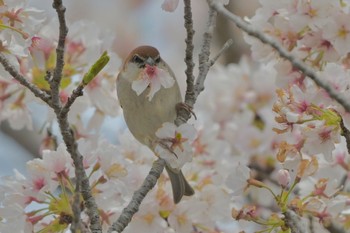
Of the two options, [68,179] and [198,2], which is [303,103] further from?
[198,2]

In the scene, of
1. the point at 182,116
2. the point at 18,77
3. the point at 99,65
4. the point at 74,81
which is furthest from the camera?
the point at 74,81

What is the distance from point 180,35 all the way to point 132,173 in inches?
203

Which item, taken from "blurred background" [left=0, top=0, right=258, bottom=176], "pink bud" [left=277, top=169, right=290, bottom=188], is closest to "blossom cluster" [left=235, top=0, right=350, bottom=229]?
"pink bud" [left=277, top=169, right=290, bottom=188]

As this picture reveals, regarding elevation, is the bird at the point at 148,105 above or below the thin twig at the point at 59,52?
below

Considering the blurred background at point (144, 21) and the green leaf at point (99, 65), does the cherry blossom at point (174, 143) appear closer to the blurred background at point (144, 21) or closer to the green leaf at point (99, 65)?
the green leaf at point (99, 65)

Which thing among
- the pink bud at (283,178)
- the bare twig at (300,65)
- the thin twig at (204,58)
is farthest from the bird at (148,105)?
the bare twig at (300,65)

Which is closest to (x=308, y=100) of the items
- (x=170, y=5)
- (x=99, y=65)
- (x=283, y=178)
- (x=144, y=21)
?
(x=283, y=178)

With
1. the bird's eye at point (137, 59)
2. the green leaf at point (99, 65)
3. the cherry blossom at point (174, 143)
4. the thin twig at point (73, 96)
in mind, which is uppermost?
the green leaf at point (99, 65)

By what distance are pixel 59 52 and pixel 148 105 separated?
100 centimetres

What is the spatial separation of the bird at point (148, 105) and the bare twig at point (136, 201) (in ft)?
1.61

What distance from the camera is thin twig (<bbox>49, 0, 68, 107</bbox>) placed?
1974mm

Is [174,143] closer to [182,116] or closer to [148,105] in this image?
[182,116]

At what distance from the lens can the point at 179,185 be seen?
2.99 meters

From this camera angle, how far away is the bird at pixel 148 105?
3.00 meters
